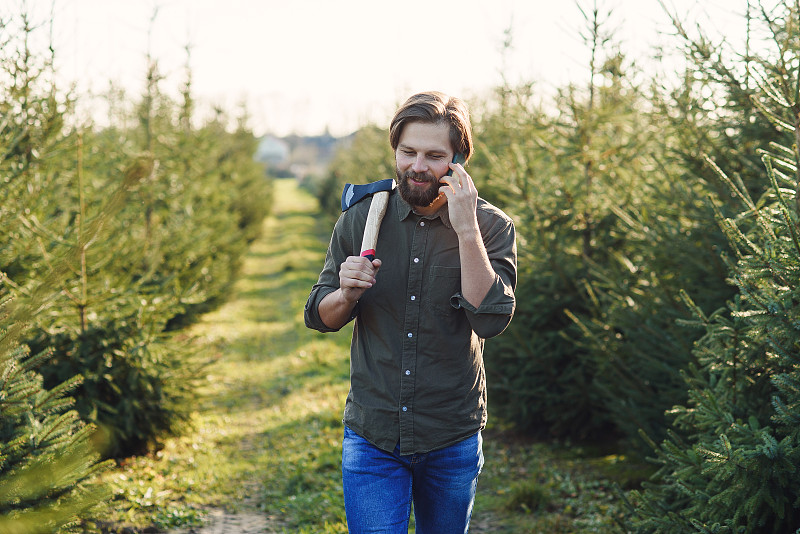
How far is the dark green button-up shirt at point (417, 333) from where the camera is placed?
8.15 feet

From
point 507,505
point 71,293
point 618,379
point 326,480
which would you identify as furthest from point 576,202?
point 71,293

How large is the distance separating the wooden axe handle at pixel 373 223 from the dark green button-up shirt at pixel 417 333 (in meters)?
0.06

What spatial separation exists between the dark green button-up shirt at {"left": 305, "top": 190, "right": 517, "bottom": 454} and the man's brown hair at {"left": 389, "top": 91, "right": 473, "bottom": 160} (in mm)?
278

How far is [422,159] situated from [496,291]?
55 cm

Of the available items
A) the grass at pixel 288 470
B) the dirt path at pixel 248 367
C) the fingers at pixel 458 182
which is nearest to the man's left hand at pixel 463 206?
the fingers at pixel 458 182

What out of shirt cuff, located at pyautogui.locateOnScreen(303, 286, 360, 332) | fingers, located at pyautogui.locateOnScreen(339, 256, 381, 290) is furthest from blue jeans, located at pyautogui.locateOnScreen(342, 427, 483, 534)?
fingers, located at pyautogui.locateOnScreen(339, 256, 381, 290)

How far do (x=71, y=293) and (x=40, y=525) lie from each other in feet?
14.0

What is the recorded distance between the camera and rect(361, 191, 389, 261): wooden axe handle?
2482mm

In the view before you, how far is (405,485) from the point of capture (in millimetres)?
2533

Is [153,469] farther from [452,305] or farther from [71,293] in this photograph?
[452,305]

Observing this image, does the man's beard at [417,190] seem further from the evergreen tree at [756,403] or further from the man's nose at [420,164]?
the evergreen tree at [756,403]

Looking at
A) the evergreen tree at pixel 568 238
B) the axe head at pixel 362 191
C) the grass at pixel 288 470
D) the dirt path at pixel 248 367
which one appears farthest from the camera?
the evergreen tree at pixel 568 238

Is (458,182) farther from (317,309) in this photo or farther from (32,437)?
(32,437)

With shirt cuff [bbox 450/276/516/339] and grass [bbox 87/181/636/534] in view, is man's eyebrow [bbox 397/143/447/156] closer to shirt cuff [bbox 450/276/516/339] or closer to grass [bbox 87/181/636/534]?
shirt cuff [bbox 450/276/516/339]
